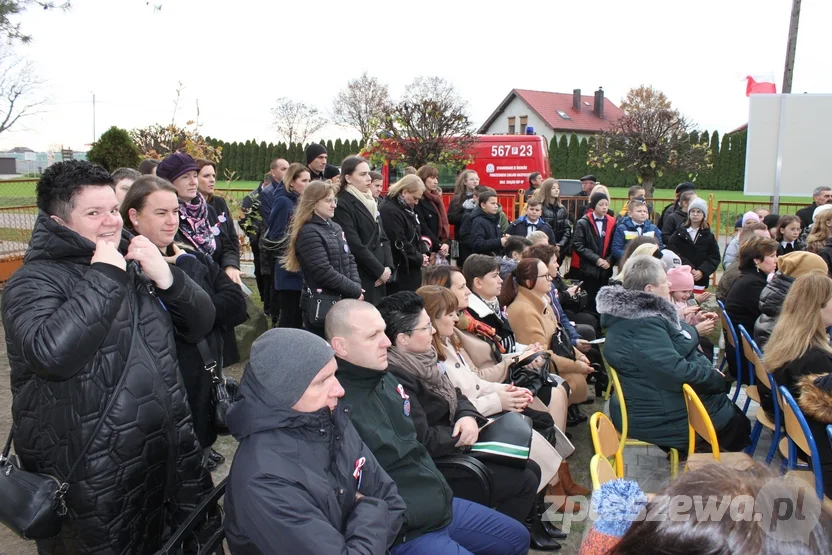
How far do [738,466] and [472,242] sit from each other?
247 inches

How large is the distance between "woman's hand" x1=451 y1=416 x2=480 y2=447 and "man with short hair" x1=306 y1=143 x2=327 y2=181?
419cm

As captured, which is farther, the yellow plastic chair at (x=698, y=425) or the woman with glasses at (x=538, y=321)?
the woman with glasses at (x=538, y=321)

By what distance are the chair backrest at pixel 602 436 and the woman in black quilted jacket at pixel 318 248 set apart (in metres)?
2.54

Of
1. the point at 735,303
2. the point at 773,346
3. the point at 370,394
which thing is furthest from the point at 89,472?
the point at 735,303

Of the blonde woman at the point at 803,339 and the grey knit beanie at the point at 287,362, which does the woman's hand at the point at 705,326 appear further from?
the grey knit beanie at the point at 287,362

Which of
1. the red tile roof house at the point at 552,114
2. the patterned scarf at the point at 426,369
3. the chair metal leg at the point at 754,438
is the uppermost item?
the red tile roof house at the point at 552,114

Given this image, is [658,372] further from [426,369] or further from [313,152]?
[313,152]

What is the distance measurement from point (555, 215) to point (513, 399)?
5213 mm

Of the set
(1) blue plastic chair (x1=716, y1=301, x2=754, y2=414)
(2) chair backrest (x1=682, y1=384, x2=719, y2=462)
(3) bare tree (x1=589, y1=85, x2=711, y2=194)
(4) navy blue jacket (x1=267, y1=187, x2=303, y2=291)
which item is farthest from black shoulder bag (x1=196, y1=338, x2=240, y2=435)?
(3) bare tree (x1=589, y1=85, x2=711, y2=194)

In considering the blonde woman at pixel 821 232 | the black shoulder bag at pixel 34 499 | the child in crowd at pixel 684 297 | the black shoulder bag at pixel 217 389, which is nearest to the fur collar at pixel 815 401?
the child in crowd at pixel 684 297

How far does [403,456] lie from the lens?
103 inches

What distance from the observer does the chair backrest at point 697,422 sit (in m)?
3.13

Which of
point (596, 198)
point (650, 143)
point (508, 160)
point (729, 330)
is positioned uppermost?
point (650, 143)

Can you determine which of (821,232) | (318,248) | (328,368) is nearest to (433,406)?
(328,368)
